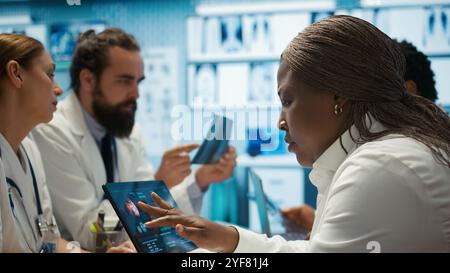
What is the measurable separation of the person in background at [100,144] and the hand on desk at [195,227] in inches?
28.1

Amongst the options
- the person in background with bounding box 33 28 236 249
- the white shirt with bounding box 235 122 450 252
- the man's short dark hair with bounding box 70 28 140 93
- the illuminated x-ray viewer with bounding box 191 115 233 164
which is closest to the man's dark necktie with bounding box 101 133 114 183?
the person in background with bounding box 33 28 236 249

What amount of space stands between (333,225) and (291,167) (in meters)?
1.92

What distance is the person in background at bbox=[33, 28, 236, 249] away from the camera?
171cm

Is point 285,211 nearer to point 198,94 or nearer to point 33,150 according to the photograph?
point 33,150

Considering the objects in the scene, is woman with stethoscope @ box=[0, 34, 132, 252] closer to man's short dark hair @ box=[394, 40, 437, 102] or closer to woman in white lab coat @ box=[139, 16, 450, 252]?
woman in white lab coat @ box=[139, 16, 450, 252]

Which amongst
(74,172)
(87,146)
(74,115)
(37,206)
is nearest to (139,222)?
(37,206)

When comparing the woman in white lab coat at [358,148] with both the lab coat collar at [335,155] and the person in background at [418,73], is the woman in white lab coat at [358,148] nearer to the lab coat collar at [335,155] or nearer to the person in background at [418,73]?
the lab coat collar at [335,155]

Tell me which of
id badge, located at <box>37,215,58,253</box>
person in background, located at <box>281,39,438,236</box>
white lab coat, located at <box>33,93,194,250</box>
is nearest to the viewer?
id badge, located at <box>37,215,58,253</box>

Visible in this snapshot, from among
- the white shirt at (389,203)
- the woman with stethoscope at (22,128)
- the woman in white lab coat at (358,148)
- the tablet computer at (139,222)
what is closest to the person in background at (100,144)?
the woman with stethoscope at (22,128)

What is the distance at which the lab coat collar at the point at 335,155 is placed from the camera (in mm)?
953

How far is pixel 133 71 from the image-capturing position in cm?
195

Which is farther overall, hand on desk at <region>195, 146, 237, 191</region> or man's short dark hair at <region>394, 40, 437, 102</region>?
hand on desk at <region>195, 146, 237, 191</region>

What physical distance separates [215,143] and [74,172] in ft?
1.66

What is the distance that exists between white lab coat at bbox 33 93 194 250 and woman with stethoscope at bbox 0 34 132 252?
0.22m
